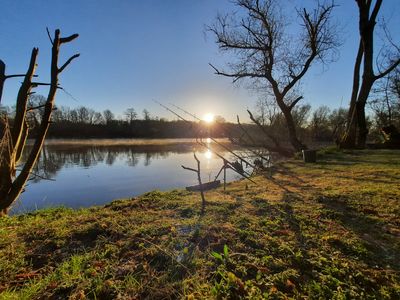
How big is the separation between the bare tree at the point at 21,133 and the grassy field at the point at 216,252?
634 mm

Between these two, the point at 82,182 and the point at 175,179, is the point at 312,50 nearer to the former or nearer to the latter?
the point at 175,179

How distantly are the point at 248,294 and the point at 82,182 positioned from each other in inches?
439

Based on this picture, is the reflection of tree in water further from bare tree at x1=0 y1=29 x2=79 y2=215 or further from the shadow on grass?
the shadow on grass

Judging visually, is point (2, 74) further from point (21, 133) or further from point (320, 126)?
point (320, 126)

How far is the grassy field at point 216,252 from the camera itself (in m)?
2.21

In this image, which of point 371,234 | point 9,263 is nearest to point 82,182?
point 9,263

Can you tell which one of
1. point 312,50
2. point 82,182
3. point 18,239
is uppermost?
point 312,50

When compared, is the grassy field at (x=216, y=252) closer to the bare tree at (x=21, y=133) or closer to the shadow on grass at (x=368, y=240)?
the shadow on grass at (x=368, y=240)

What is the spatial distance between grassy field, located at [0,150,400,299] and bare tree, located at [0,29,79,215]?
634 millimetres

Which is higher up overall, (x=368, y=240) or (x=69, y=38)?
(x=69, y=38)

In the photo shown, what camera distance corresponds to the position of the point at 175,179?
473 inches

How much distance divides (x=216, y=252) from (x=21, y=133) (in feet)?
14.9

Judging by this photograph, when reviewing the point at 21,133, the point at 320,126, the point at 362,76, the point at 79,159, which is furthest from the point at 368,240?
the point at 320,126

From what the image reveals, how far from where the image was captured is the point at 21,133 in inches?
203
